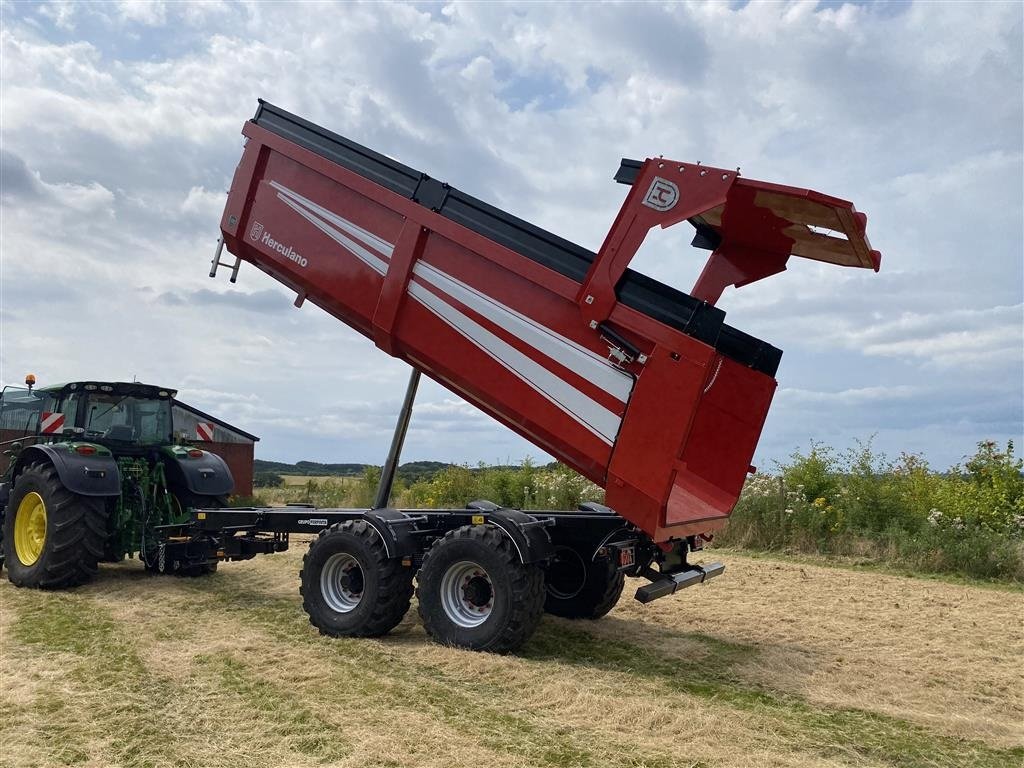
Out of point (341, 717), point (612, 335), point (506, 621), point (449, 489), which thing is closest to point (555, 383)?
point (612, 335)

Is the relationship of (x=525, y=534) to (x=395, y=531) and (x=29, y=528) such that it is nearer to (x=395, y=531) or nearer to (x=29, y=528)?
(x=395, y=531)

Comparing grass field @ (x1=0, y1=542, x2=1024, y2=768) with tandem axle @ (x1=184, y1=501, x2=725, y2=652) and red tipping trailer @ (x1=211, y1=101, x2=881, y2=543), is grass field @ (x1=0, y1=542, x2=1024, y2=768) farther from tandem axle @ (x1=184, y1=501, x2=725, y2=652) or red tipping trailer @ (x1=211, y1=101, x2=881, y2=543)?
red tipping trailer @ (x1=211, y1=101, x2=881, y2=543)

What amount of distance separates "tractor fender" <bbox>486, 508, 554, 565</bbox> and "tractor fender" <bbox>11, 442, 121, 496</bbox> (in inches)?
180

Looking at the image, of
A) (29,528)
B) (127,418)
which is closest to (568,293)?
(127,418)

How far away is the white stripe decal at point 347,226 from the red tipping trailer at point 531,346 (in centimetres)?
2

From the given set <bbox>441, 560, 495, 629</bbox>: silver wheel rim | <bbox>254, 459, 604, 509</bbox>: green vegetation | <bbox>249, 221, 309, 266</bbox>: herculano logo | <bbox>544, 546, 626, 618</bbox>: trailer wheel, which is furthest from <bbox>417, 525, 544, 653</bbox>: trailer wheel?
<bbox>254, 459, 604, 509</bbox>: green vegetation

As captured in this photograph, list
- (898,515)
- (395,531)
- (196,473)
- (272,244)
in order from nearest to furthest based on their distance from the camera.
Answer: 1. (395,531)
2. (272,244)
3. (196,473)
4. (898,515)

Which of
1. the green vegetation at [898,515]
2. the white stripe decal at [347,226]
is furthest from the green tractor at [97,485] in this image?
the green vegetation at [898,515]

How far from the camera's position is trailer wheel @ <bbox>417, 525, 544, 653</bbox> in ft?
19.1

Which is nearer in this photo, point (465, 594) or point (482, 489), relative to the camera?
point (465, 594)

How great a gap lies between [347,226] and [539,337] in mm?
1931

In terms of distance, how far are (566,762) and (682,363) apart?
8.52ft

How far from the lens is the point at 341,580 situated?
21.9ft

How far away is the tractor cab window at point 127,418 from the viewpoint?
31.3 ft
